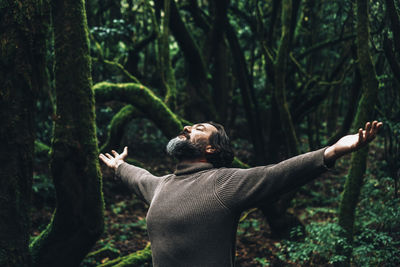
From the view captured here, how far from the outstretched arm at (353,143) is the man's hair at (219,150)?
3.01ft

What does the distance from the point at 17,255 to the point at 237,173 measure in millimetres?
2302

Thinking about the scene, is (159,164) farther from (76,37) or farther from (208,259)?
(208,259)

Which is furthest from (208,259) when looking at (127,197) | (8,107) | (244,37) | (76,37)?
(244,37)

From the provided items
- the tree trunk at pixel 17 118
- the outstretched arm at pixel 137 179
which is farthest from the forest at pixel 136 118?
the outstretched arm at pixel 137 179

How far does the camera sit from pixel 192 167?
2.84m

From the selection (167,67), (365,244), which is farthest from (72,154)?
(365,244)

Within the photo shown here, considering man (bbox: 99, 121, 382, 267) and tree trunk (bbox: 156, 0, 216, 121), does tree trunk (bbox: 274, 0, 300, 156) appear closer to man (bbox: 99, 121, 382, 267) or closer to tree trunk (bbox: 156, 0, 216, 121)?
tree trunk (bbox: 156, 0, 216, 121)

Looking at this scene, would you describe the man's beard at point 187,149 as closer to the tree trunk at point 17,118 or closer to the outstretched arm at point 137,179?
the outstretched arm at point 137,179

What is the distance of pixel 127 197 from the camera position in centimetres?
1042

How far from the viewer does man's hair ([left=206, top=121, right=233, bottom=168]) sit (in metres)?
2.96

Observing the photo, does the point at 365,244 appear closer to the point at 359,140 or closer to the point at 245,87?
the point at 359,140

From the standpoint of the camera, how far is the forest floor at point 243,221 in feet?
23.6

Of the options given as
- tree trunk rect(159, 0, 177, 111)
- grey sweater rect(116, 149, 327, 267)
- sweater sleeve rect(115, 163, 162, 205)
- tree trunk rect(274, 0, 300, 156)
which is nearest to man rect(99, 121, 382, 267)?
grey sweater rect(116, 149, 327, 267)

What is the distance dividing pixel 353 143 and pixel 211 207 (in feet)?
3.21
